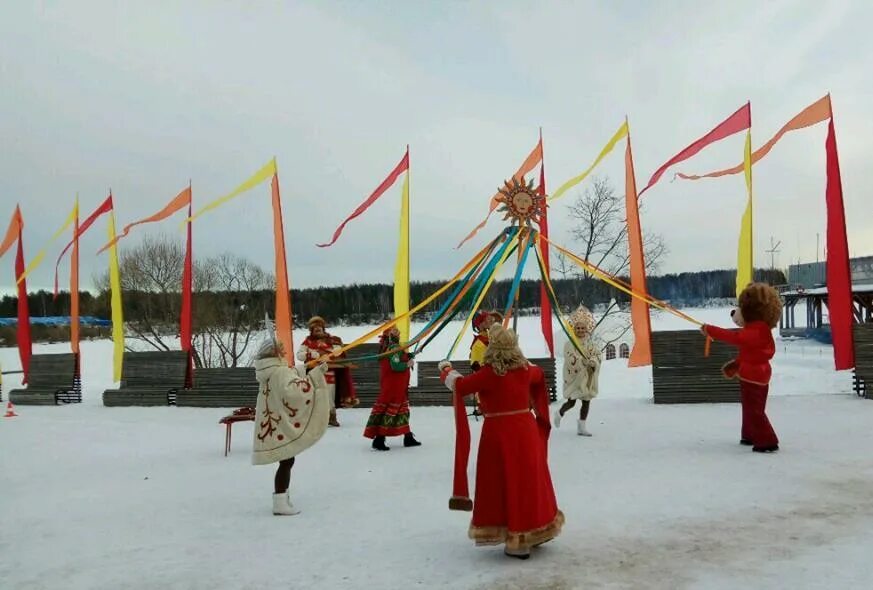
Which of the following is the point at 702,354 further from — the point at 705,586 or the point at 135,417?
the point at 135,417

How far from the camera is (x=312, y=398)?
609 centimetres

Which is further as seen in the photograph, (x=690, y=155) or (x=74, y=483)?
(x=690, y=155)

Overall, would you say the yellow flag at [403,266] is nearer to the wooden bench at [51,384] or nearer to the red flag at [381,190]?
the red flag at [381,190]

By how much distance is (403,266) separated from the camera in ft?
47.0

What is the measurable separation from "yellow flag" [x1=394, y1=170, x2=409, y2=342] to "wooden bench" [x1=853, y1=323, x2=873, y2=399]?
26.7 ft

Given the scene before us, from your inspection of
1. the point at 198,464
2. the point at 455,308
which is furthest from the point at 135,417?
the point at 455,308

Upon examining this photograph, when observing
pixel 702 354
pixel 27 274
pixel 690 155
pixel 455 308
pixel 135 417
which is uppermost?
pixel 690 155

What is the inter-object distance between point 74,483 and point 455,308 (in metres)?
4.71

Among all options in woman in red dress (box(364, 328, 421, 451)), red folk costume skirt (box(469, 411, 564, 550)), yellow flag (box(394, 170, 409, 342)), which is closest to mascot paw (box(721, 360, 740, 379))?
woman in red dress (box(364, 328, 421, 451))

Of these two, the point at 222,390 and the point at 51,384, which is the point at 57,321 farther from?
the point at 222,390

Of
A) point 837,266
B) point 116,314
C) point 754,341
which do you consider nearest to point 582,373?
point 754,341

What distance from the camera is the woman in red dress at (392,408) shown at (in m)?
8.99

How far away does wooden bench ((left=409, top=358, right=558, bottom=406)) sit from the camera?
522 inches

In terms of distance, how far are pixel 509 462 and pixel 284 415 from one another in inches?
93.9
